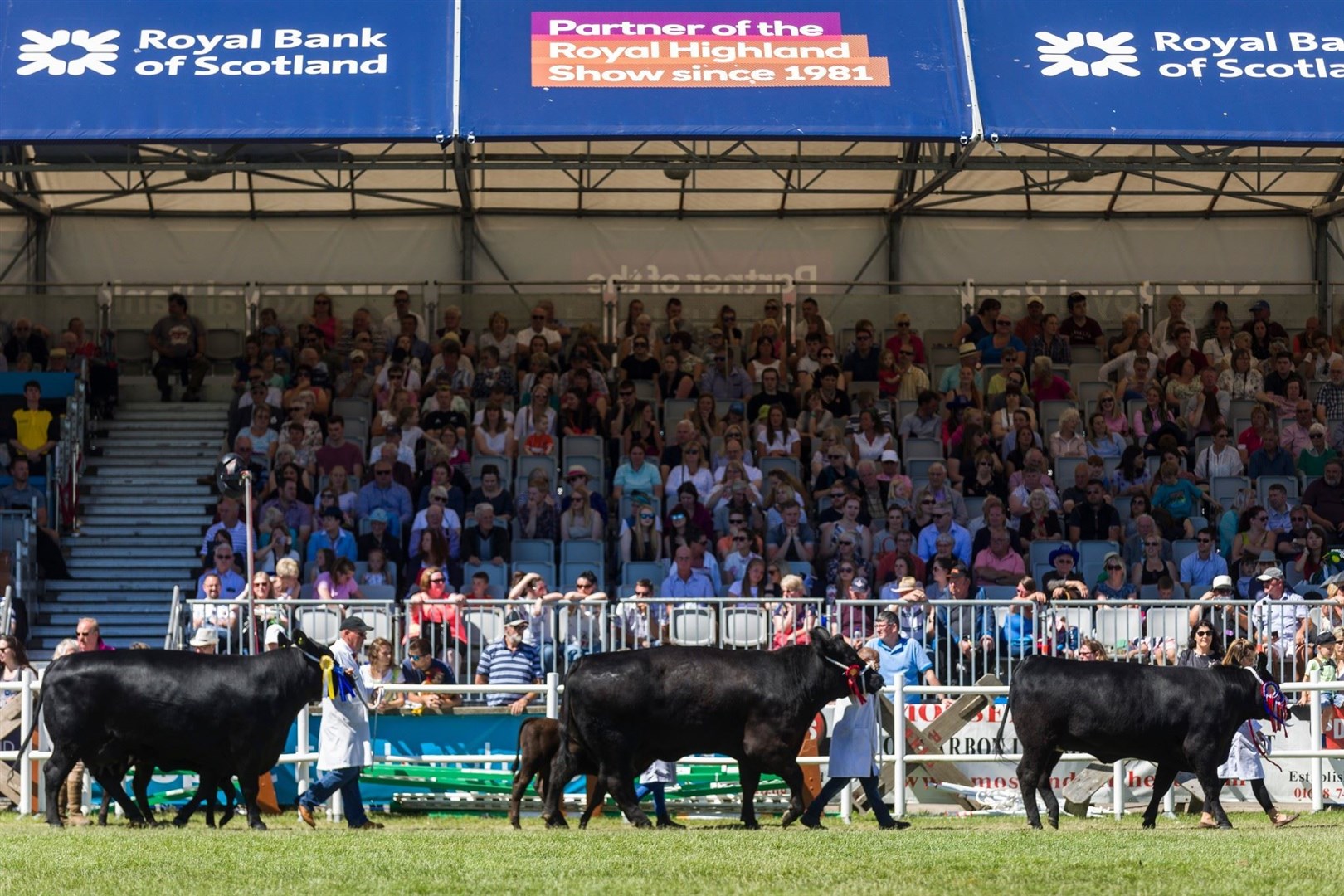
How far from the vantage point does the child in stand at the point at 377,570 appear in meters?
21.2

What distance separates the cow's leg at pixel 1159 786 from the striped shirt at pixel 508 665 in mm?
5733

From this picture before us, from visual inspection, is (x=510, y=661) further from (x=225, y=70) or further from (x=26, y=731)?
(x=225, y=70)

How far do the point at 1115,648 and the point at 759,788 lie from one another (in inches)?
163

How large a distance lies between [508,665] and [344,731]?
3.65 m

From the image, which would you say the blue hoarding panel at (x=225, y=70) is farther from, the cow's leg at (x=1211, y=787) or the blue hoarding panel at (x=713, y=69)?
the cow's leg at (x=1211, y=787)

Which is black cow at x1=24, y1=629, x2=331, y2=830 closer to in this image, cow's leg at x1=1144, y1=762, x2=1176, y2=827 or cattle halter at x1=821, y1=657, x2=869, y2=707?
cattle halter at x1=821, y1=657, x2=869, y2=707

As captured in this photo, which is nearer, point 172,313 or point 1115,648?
point 1115,648

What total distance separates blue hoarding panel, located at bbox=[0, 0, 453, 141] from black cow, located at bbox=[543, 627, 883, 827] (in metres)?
7.40

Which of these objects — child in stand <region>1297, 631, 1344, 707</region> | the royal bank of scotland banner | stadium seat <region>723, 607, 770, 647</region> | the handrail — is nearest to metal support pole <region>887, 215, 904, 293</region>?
the royal bank of scotland banner

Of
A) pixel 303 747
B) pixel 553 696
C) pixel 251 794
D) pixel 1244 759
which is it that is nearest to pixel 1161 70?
pixel 1244 759

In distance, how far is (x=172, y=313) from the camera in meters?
27.8

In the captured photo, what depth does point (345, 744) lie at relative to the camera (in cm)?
1515

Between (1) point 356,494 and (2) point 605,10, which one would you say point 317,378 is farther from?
(2) point 605,10

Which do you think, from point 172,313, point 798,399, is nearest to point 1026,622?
point 798,399
